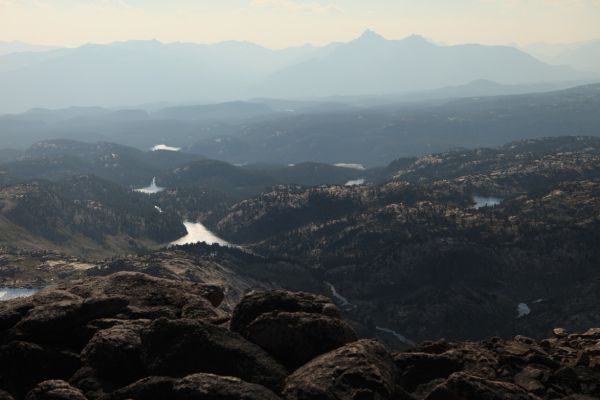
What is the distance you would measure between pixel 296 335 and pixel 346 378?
313 inches

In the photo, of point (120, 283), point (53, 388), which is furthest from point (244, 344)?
point (120, 283)

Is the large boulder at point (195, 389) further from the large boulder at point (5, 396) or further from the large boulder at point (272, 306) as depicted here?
the large boulder at point (272, 306)

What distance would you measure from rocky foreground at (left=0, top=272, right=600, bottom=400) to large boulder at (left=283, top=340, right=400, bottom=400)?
8 cm

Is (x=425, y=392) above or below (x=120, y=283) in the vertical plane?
below

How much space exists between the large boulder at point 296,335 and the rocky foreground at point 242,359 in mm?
88

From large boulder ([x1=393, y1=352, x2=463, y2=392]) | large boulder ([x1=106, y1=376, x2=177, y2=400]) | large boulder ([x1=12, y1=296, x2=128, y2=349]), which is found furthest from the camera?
large boulder ([x1=12, y1=296, x2=128, y2=349])

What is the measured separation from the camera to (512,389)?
39969 millimetres

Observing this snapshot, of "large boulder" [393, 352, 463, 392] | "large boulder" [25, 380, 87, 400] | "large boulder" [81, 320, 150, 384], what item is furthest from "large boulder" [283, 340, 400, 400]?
"large boulder" [25, 380, 87, 400]

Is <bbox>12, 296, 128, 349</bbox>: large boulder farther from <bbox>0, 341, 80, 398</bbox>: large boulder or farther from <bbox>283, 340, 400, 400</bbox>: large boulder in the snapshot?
<bbox>283, 340, 400, 400</bbox>: large boulder

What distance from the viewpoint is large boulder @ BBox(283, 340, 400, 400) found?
38.3 metres

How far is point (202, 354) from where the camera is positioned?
43688 millimetres

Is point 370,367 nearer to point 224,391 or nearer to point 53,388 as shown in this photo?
point 224,391

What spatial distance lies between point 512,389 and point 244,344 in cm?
2055

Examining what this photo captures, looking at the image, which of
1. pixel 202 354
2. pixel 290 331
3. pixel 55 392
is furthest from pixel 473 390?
pixel 55 392
